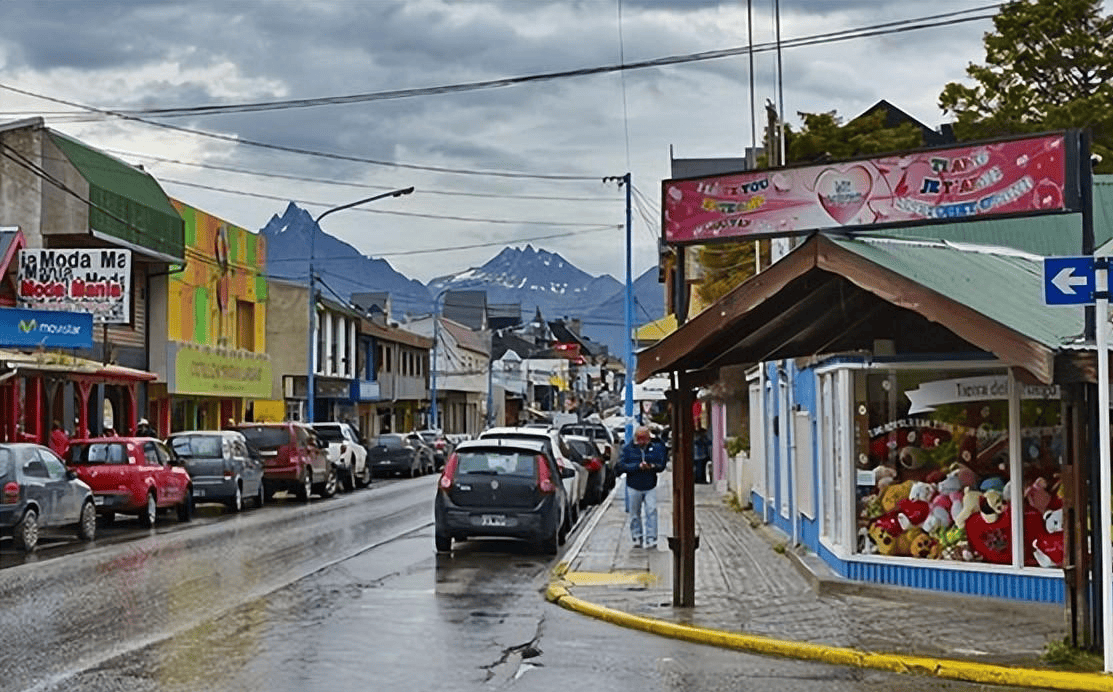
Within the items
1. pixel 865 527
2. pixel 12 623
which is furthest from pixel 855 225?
pixel 12 623

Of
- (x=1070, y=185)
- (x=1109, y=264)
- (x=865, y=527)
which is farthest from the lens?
(x=865, y=527)

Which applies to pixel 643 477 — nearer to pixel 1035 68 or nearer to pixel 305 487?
pixel 305 487

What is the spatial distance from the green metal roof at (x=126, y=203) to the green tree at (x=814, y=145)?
14.4 metres

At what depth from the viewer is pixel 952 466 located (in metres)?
15.4

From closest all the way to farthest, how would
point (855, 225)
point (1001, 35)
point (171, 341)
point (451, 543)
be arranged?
point (855, 225) → point (451, 543) → point (1001, 35) → point (171, 341)

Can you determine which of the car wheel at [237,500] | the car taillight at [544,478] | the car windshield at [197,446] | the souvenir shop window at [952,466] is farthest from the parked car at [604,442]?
the souvenir shop window at [952,466]

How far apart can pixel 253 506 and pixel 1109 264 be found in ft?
83.7

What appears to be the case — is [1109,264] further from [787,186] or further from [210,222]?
[210,222]

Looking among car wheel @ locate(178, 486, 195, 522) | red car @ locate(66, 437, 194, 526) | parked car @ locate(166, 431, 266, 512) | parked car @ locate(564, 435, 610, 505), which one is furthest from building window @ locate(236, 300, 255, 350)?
red car @ locate(66, 437, 194, 526)

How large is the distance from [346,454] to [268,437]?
6015 mm

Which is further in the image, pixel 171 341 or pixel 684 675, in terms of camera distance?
pixel 171 341

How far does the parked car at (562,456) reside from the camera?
23.1 metres

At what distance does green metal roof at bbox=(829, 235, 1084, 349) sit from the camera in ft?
39.8

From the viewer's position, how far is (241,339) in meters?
52.6
